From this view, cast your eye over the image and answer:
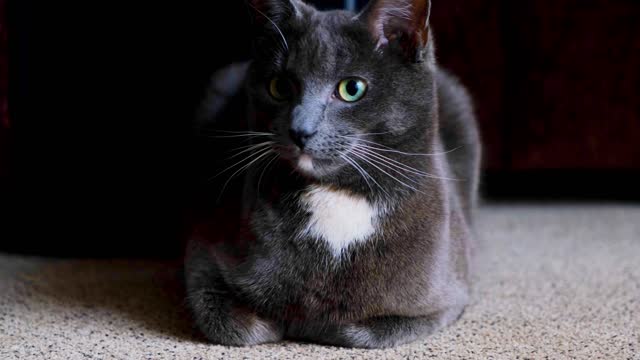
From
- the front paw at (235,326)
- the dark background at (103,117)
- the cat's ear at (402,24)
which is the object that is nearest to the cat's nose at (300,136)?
the cat's ear at (402,24)

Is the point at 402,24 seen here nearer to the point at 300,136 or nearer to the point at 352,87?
the point at 352,87

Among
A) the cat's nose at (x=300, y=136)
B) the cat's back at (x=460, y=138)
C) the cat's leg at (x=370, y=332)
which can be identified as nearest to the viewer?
the cat's nose at (x=300, y=136)

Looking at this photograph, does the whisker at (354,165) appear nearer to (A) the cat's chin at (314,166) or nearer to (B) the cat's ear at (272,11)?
(A) the cat's chin at (314,166)

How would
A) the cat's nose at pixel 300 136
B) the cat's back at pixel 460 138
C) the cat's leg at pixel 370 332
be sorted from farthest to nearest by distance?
the cat's back at pixel 460 138
the cat's leg at pixel 370 332
the cat's nose at pixel 300 136

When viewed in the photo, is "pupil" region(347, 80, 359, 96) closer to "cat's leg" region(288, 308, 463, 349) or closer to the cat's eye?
the cat's eye

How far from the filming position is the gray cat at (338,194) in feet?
3.40

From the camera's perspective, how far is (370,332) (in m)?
1.09

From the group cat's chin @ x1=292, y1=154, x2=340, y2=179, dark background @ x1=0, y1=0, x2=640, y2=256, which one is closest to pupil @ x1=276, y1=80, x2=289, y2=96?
cat's chin @ x1=292, y1=154, x2=340, y2=179

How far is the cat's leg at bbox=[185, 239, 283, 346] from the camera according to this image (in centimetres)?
109

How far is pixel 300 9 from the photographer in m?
1.11

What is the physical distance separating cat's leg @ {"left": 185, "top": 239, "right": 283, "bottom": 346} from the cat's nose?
280mm

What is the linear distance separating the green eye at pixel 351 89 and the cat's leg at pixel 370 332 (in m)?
0.34

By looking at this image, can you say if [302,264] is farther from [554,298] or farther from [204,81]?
[204,81]

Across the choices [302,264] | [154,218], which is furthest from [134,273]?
[302,264]
